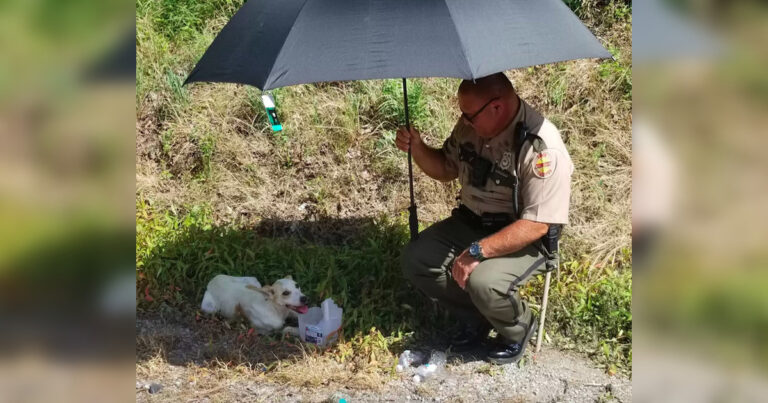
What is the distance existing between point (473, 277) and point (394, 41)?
1331 mm

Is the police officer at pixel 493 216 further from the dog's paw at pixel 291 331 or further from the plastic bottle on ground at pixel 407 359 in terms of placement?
the dog's paw at pixel 291 331

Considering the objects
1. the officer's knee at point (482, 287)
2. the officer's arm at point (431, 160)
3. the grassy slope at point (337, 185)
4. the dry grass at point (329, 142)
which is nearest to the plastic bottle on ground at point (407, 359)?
the grassy slope at point (337, 185)

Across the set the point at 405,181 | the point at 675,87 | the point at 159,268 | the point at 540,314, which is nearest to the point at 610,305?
the point at 540,314

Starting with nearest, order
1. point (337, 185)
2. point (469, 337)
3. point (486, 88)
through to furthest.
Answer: point (486, 88) < point (469, 337) < point (337, 185)

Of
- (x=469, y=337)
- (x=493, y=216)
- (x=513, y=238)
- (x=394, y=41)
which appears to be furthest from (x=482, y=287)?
(x=394, y=41)

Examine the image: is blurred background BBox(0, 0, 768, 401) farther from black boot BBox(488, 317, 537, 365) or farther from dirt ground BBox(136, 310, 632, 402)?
black boot BBox(488, 317, 537, 365)

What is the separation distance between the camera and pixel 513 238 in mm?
3553

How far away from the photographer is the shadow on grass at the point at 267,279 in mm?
4148

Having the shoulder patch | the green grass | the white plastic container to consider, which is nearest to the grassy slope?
the green grass

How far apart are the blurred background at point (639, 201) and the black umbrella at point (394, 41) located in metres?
1.80

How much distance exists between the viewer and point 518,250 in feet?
12.2

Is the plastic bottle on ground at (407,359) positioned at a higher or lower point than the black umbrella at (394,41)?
lower

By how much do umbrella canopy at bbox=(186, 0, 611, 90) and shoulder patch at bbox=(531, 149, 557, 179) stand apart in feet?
1.70

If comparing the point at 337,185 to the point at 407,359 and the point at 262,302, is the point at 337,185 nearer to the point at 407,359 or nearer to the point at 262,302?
the point at 262,302
